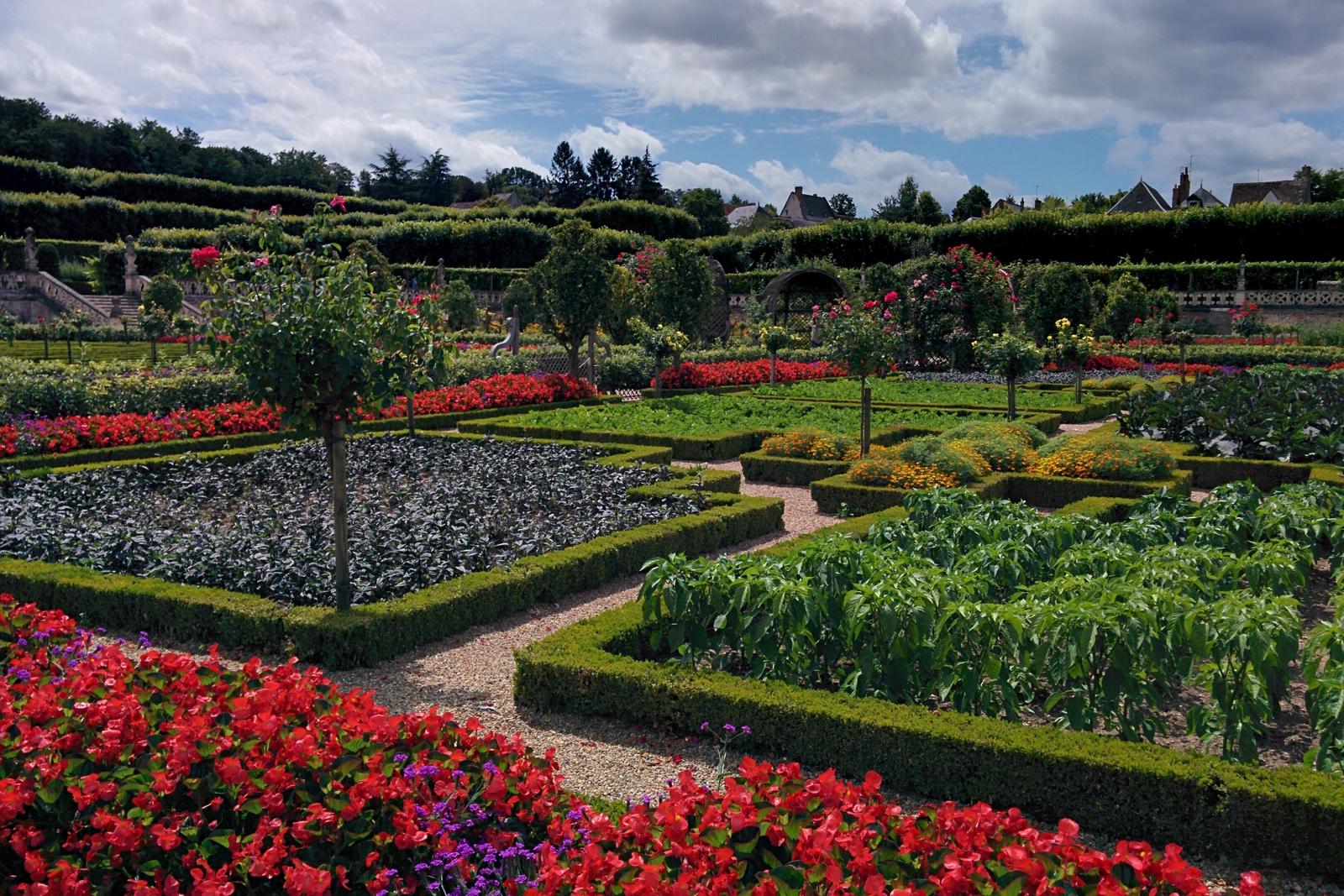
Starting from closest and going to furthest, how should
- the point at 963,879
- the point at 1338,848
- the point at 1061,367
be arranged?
1. the point at 963,879
2. the point at 1338,848
3. the point at 1061,367

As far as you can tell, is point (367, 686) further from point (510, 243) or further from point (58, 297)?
point (510, 243)

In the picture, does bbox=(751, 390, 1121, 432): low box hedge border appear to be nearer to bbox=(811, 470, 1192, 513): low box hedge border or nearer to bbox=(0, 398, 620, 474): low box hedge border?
bbox=(811, 470, 1192, 513): low box hedge border

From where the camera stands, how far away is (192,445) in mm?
12539

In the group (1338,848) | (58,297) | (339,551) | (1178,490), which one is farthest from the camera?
(58,297)

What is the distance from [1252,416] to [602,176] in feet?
230

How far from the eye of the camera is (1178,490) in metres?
10.6

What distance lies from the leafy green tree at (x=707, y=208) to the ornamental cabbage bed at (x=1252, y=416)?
54572mm

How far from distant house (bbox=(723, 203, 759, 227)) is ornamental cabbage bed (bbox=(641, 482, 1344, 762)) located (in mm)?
80263

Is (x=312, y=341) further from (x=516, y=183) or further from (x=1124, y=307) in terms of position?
(x=516, y=183)

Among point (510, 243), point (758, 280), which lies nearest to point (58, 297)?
point (510, 243)

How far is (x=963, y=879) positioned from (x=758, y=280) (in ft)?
130

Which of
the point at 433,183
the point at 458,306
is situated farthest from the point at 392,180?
the point at 458,306

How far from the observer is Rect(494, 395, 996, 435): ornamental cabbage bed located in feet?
47.3

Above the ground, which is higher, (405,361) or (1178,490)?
(405,361)
